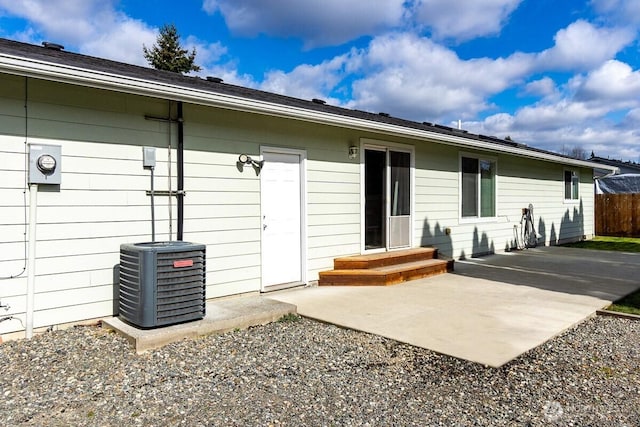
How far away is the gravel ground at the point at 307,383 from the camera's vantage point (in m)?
2.42

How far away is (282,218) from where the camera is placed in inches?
229

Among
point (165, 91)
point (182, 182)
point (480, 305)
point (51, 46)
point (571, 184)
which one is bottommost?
point (480, 305)

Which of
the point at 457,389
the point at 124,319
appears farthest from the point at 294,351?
the point at 124,319

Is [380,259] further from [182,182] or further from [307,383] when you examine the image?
[307,383]

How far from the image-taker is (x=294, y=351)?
3484 mm

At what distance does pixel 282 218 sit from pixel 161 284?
7.55ft

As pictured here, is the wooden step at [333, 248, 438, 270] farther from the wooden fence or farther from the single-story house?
the wooden fence

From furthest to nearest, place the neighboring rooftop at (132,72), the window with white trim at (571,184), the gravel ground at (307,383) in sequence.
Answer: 1. the window with white trim at (571,184)
2. the neighboring rooftop at (132,72)
3. the gravel ground at (307,383)

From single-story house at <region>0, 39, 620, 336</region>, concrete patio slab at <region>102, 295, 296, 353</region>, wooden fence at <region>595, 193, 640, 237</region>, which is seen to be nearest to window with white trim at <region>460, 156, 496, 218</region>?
single-story house at <region>0, 39, 620, 336</region>

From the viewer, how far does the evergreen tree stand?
27062mm

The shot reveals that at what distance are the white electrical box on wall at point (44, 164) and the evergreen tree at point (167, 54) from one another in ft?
82.6

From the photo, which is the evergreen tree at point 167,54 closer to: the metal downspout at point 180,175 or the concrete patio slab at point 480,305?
the metal downspout at point 180,175

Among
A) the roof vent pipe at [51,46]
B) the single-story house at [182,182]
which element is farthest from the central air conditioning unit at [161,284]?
the roof vent pipe at [51,46]

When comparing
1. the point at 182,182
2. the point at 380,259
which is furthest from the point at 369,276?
the point at 182,182
